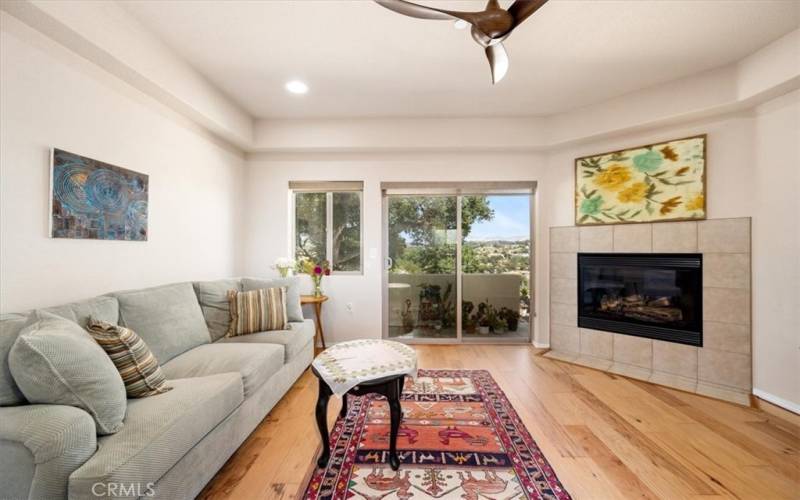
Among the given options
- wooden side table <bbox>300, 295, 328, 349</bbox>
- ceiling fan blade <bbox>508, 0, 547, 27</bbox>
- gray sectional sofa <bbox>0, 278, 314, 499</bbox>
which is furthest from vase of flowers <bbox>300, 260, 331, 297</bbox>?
ceiling fan blade <bbox>508, 0, 547, 27</bbox>

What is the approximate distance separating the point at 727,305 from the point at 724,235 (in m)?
0.61

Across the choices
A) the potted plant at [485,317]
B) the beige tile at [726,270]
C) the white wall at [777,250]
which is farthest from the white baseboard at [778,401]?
the potted plant at [485,317]

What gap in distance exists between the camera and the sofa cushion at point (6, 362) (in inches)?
46.8

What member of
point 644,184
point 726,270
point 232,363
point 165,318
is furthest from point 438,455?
point 644,184

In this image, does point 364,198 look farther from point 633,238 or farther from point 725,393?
point 725,393

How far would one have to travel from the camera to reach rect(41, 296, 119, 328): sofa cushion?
1.60 meters

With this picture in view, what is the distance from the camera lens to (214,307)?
266cm

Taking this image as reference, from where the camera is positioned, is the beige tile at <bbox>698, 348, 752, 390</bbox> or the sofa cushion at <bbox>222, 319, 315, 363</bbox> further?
the beige tile at <bbox>698, 348, 752, 390</bbox>

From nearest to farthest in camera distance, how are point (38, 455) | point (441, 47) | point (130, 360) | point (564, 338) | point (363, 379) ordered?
point (38, 455) < point (130, 360) < point (363, 379) < point (441, 47) < point (564, 338)

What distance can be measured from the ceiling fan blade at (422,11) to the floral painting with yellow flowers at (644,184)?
262cm

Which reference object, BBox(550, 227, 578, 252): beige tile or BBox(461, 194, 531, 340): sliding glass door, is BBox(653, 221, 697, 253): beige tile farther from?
BBox(461, 194, 531, 340): sliding glass door

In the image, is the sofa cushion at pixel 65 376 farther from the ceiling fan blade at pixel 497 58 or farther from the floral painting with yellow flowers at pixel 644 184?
the floral painting with yellow flowers at pixel 644 184

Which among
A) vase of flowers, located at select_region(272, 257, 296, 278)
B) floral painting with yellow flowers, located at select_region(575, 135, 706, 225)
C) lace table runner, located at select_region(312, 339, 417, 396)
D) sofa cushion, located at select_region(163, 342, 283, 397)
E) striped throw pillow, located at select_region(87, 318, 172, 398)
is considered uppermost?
floral painting with yellow flowers, located at select_region(575, 135, 706, 225)

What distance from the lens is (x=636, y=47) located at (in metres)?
2.38
